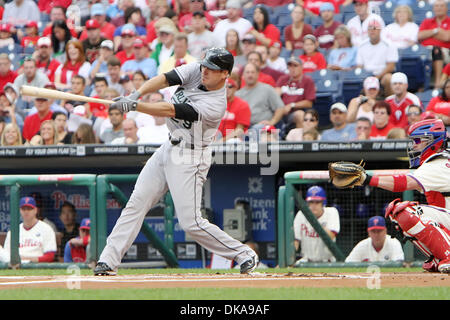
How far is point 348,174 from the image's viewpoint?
6184 millimetres

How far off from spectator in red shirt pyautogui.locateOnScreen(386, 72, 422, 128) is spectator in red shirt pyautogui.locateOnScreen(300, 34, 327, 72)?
5.28 ft

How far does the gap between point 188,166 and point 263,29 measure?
6570 mm

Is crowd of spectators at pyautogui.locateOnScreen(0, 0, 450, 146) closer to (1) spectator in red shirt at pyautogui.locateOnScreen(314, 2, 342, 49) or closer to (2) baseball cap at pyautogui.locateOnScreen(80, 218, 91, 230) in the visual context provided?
(1) spectator in red shirt at pyautogui.locateOnScreen(314, 2, 342, 49)

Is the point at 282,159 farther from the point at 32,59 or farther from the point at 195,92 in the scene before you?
the point at 32,59

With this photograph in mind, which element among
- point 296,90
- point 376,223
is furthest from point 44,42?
point 376,223

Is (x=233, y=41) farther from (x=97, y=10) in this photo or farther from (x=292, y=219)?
(x=292, y=219)

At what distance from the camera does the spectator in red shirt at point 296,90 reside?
35.0 feet

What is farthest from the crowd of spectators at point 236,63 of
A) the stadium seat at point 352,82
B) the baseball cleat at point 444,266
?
the baseball cleat at point 444,266

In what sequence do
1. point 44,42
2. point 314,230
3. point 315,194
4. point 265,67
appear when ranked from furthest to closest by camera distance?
point 44,42, point 265,67, point 315,194, point 314,230

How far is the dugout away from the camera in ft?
31.0

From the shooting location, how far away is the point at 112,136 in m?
10.7
